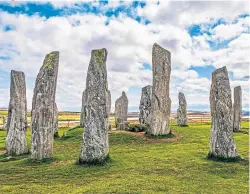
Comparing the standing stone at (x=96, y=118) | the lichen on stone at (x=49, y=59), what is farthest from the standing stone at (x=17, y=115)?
the standing stone at (x=96, y=118)

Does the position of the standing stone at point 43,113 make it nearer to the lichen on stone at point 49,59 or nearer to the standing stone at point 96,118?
the lichen on stone at point 49,59

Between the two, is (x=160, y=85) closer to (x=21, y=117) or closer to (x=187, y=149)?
(x=187, y=149)

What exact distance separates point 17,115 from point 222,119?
11.4 m

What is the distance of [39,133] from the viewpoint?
13.3 metres

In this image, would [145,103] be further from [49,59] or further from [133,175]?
[133,175]

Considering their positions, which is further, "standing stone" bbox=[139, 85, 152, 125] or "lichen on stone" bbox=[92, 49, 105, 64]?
"standing stone" bbox=[139, 85, 152, 125]

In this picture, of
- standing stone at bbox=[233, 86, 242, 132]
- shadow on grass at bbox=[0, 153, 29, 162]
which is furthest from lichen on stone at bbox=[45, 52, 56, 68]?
standing stone at bbox=[233, 86, 242, 132]

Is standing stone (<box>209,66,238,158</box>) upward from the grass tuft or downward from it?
upward

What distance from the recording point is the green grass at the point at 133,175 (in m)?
9.51

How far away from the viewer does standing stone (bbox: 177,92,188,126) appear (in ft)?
106

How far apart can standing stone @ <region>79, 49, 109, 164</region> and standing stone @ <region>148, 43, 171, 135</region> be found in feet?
34.2

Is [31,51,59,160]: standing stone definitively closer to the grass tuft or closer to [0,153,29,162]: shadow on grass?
Result: the grass tuft

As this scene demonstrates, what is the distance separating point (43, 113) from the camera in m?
13.4

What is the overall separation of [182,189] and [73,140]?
13.6m
